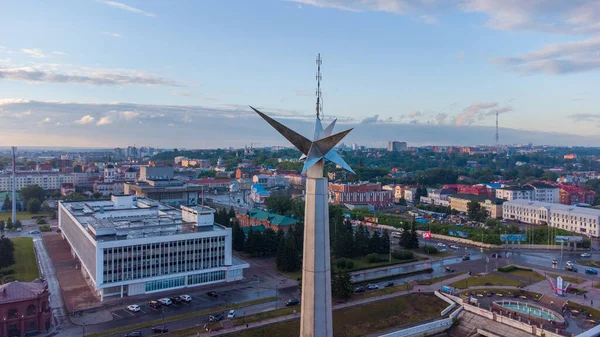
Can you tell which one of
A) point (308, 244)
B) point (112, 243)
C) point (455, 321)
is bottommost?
point (455, 321)

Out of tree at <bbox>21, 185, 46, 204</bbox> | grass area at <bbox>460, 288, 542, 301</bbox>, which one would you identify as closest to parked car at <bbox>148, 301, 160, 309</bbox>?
grass area at <bbox>460, 288, 542, 301</bbox>

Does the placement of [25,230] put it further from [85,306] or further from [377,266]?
[377,266]

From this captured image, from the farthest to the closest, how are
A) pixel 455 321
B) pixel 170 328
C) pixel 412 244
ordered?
pixel 412 244
pixel 455 321
pixel 170 328

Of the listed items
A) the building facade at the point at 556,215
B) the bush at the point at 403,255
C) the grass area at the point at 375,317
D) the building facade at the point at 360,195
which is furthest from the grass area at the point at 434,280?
the building facade at the point at 360,195

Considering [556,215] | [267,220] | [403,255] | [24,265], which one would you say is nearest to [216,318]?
[403,255]

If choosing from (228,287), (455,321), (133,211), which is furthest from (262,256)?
(455,321)

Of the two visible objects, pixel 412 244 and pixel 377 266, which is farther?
pixel 412 244
